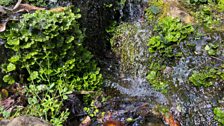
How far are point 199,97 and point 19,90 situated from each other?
2.41m

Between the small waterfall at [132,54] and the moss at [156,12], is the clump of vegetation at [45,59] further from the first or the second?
the moss at [156,12]

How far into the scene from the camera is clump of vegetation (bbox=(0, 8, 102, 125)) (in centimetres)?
336

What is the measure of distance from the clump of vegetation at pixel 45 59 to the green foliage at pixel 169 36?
4.29 feet

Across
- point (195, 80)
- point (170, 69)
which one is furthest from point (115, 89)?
point (195, 80)

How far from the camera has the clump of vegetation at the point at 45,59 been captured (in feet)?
11.0

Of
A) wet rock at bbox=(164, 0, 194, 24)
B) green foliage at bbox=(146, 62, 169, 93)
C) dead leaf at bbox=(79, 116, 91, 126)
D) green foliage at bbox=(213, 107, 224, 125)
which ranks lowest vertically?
green foliage at bbox=(213, 107, 224, 125)

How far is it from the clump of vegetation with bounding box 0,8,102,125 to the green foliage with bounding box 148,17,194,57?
131cm

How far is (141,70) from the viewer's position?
4703 millimetres

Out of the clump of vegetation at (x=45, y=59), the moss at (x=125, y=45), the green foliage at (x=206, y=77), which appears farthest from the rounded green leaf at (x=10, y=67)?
the green foliage at (x=206, y=77)

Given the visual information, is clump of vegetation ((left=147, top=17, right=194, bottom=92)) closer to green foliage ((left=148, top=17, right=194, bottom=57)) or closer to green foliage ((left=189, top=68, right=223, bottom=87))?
green foliage ((left=148, top=17, right=194, bottom=57))

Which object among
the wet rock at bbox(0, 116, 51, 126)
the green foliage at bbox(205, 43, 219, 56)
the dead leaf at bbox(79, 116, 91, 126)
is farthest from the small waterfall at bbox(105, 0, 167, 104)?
the wet rock at bbox(0, 116, 51, 126)

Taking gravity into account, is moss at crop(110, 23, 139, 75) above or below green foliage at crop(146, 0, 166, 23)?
below

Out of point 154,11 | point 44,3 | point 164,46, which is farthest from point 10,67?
point 154,11

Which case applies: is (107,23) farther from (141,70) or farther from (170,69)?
(170,69)
